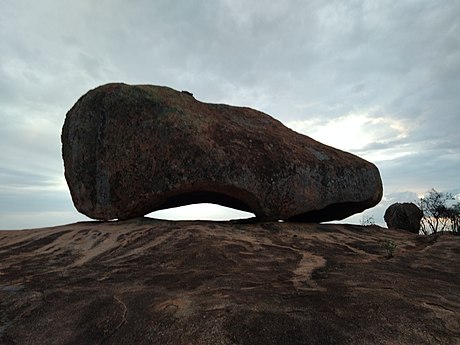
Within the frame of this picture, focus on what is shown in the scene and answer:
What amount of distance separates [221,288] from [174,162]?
5109 mm

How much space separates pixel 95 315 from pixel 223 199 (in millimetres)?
6916

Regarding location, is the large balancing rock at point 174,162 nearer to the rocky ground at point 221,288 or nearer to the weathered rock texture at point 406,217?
the rocky ground at point 221,288

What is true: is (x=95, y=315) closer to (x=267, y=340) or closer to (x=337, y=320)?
(x=267, y=340)

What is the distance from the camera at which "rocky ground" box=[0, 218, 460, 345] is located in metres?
3.14

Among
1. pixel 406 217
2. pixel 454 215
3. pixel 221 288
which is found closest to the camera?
pixel 221 288

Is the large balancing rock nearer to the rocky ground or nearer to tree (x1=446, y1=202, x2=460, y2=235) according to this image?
the rocky ground

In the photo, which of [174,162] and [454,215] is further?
[454,215]

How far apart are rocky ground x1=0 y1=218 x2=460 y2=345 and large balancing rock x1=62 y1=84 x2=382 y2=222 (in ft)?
3.93

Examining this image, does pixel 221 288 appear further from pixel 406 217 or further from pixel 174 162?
pixel 406 217

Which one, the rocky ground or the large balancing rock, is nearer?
the rocky ground

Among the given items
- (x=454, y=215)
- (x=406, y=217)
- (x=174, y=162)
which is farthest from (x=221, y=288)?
(x=454, y=215)

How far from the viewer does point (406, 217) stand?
17.2 meters

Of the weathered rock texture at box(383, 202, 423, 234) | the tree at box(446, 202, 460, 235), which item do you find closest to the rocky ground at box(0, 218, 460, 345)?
the weathered rock texture at box(383, 202, 423, 234)

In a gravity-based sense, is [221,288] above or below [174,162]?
below
